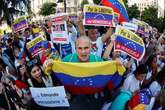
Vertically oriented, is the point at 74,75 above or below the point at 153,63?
above

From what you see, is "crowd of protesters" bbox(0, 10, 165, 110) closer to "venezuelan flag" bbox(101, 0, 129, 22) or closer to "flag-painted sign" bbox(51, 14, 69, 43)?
"flag-painted sign" bbox(51, 14, 69, 43)

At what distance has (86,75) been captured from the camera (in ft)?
19.7

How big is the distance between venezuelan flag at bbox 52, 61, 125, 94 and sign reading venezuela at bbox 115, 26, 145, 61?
1.68 meters

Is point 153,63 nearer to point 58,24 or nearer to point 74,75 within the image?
point 58,24

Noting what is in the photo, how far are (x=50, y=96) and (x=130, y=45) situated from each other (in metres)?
2.14

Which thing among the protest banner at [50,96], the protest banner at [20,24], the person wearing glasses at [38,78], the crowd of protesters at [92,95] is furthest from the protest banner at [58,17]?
the protest banner at [50,96]

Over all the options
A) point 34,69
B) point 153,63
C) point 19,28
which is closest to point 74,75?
point 34,69

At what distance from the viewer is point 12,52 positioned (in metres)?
12.3

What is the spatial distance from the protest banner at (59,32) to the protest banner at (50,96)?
4205mm

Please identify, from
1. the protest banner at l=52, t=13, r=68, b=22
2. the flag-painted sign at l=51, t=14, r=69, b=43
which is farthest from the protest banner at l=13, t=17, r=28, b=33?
the flag-painted sign at l=51, t=14, r=69, b=43

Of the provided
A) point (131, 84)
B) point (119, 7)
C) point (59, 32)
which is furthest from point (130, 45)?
point (119, 7)

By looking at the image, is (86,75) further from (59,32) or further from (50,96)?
(59,32)

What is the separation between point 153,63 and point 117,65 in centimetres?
363

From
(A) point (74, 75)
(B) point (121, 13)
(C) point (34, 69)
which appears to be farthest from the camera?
(B) point (121, 13)
